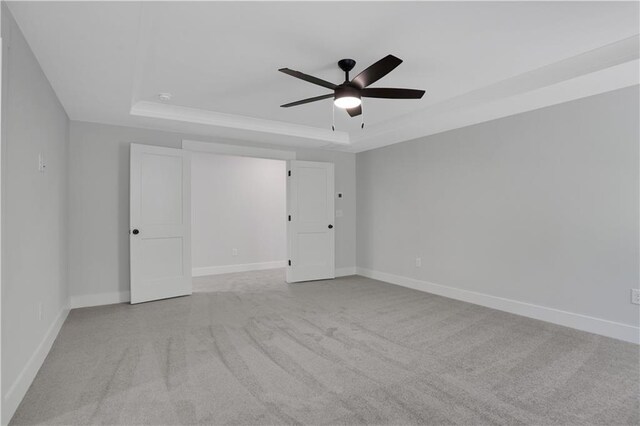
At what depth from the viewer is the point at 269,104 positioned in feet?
13.1

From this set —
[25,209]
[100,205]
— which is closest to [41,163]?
[25,209]

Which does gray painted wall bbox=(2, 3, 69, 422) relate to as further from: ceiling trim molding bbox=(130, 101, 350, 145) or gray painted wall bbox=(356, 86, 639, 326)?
gray painted wall bbox=(356, 86, 639, 326)

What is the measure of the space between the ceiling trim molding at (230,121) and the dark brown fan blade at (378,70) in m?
2.33

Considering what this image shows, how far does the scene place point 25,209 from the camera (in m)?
2.24

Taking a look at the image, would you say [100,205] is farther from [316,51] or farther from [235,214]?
[316,51]

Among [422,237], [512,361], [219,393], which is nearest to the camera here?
[219,393]

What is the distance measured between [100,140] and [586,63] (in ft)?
16.9

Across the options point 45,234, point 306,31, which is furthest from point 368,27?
point 45,234

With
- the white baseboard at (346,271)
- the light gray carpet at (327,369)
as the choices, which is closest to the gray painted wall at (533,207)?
the light gray carpet at (327,369)

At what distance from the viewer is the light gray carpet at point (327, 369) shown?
77.4 inches

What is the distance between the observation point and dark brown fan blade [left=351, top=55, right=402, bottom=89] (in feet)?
7.29

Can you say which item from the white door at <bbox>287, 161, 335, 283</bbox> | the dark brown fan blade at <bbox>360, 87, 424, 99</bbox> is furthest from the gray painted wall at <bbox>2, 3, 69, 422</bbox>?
the white door at <bbox>287, 161, 335, 283</bbox>

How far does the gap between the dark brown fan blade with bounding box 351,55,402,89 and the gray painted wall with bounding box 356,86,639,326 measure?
2.35m

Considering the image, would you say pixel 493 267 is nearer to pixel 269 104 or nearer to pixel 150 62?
pixel 269 104
